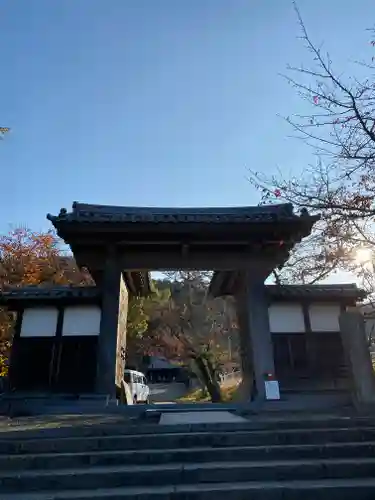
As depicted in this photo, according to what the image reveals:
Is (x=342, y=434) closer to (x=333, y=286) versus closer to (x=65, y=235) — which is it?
(x=333, y=286)

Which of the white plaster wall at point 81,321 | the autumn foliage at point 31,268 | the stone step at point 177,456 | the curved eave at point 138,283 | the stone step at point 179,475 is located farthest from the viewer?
the autumn foliage at point 31,268

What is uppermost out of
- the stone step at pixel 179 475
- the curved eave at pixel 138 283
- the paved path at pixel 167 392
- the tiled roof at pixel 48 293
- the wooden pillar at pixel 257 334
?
the curved eave at pixel 138 283

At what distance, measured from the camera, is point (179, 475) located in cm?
340

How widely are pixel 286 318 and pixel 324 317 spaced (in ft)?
3.12

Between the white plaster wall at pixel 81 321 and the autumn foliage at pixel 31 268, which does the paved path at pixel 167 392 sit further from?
the white plaster wall at pixel 81 321

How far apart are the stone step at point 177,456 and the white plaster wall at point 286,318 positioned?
5.10 metres

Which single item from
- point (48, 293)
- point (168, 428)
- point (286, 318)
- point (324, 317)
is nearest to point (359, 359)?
point (324, 317)

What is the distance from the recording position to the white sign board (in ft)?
26.8

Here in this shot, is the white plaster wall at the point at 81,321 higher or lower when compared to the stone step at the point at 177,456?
higher

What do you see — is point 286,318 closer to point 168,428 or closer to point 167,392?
point 168,428

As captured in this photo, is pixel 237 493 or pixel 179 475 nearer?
pixel 237 493

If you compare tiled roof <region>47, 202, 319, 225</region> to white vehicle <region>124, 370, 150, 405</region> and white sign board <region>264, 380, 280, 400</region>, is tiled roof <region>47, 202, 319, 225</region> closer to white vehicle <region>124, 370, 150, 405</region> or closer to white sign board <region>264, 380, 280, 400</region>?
white sign board <region>264, 380, 280, 400</region>

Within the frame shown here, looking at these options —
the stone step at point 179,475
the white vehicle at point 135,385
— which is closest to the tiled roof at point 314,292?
the stone step at point 179,475

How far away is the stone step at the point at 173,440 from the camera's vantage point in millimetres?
4043
